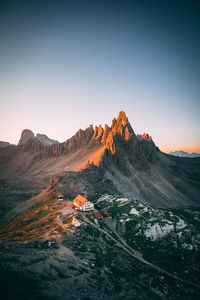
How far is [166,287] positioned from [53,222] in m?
47.5

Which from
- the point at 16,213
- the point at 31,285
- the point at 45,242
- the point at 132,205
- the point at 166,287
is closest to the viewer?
the point at 31,285

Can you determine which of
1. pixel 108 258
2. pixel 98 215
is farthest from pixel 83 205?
pixel 108 258

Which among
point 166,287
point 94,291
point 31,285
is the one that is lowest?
point 166,287

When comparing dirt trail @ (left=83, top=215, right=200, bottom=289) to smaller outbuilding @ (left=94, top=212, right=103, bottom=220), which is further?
smaller outbuilding @ (left=94, top=212, right=103, bottom=220)

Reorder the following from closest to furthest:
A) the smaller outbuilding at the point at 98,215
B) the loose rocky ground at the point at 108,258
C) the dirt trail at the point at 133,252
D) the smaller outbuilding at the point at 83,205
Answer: the loose rocky ground at the point at 108,258 < the dirt trail at the point at 133,252 < the smaller outbuilding at the point at 98,215 < the smaller outbuilding at the point at 83,205

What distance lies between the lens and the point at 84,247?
5506 cm

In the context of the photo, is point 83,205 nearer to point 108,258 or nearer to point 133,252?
point 133,252

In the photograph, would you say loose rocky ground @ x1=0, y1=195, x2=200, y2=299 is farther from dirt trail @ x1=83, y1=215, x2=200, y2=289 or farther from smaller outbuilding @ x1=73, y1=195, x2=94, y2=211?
smaller outbuilding @ x1=73, y1=195, x2=94, y2=211

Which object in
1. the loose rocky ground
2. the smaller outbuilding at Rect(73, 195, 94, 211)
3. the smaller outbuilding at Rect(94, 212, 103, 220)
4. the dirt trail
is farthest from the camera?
the smaller outbuilding at Rect(73, 195, 94, 211)

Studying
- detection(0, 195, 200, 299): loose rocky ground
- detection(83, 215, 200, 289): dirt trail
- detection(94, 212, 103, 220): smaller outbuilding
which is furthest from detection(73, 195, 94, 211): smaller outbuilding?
detection(83, 215, 200, 289): dirt trail

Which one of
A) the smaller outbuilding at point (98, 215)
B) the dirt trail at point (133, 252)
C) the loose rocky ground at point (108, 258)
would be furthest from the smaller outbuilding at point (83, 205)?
the dirt trail at point (133, 252)

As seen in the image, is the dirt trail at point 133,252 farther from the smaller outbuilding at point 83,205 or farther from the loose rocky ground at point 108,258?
the smaller outbuilding at point 83,205

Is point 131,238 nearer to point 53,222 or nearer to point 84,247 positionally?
point 84,247

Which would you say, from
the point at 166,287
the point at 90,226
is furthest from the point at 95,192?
the point at 166,287
